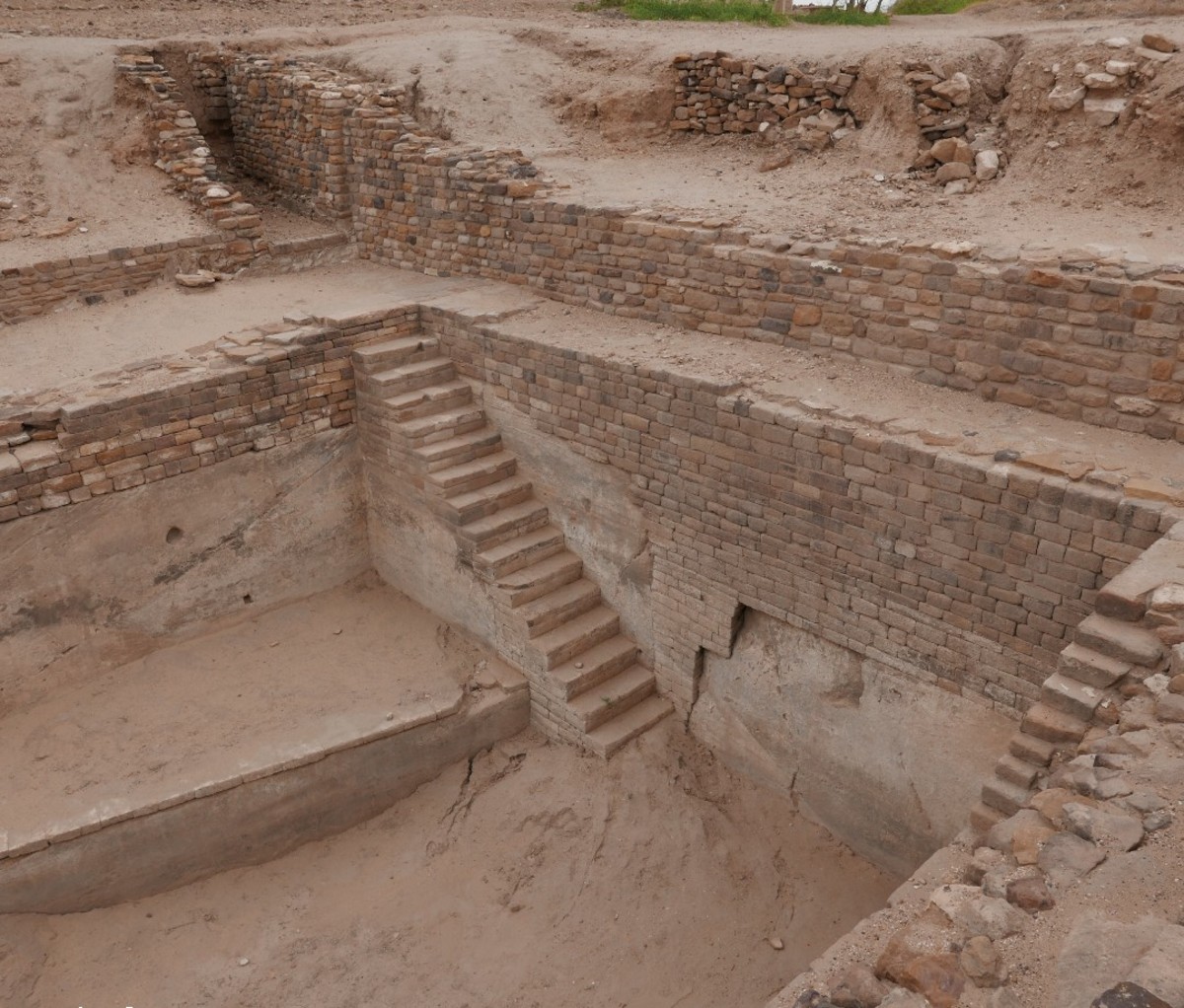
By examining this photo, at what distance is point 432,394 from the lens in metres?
7.70

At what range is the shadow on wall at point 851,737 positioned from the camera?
554 cm

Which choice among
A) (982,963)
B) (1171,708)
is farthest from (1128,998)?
(1171,708)

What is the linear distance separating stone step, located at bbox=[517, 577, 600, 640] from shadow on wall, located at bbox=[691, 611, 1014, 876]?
99 centimetres

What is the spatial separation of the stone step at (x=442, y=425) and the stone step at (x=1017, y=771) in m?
4.61

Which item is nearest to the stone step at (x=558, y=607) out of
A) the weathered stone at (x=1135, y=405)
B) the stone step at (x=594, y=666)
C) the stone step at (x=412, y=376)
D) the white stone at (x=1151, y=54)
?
the stone step at (x=594, y=666)

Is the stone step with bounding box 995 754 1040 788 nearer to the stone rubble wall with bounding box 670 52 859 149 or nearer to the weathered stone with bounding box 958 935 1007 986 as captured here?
the weathered stone with bounding box 958 935 1007 986

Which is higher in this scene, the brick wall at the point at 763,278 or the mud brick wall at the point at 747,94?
the mud brick wall at the point at 747,94

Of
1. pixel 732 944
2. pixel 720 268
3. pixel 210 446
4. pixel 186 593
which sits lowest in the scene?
pixel 732 944

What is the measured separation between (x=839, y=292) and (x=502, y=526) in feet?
8.97

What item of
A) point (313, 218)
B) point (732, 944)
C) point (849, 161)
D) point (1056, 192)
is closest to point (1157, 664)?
point (732, 944)

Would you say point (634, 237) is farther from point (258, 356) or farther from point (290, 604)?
point (290, 604)

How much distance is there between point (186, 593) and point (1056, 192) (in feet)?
21.5

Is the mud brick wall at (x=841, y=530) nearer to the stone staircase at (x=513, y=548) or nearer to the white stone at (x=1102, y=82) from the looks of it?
the stone staircase at (x=513, y=548)

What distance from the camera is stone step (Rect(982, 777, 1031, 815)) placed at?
4012 mm
